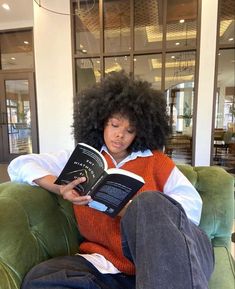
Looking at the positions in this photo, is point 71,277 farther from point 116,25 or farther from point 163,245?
point 116,25

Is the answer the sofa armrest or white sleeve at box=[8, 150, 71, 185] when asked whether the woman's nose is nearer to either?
white sleeve at box=[8, 150, 71, 185]

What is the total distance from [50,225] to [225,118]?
3661mm

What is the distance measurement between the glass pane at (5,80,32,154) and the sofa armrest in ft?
13.4

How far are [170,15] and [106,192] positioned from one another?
3673 mm

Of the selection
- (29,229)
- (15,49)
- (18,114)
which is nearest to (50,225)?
(29,229)

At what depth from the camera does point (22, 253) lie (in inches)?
32.7

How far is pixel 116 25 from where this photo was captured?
3.87m

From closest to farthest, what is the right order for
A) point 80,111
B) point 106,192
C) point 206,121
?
point 106,192 < point 80,111 < point 206,121

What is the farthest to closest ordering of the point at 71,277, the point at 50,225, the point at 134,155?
the point at 134,155 < the point at 50,225 < the point at 71,277

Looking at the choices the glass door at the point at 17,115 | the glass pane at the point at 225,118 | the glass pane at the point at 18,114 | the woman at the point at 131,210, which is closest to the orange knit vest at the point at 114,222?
the woman at the point at 131,210

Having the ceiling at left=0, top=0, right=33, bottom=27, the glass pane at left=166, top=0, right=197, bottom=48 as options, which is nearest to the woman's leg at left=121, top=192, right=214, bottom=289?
the glass pane at left=166, top=0, right=197, bottom=48

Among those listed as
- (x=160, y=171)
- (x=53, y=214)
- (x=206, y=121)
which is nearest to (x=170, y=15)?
(x=206, y=121)

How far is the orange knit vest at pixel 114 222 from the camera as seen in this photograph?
89 cm

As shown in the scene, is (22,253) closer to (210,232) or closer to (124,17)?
(210,232)
